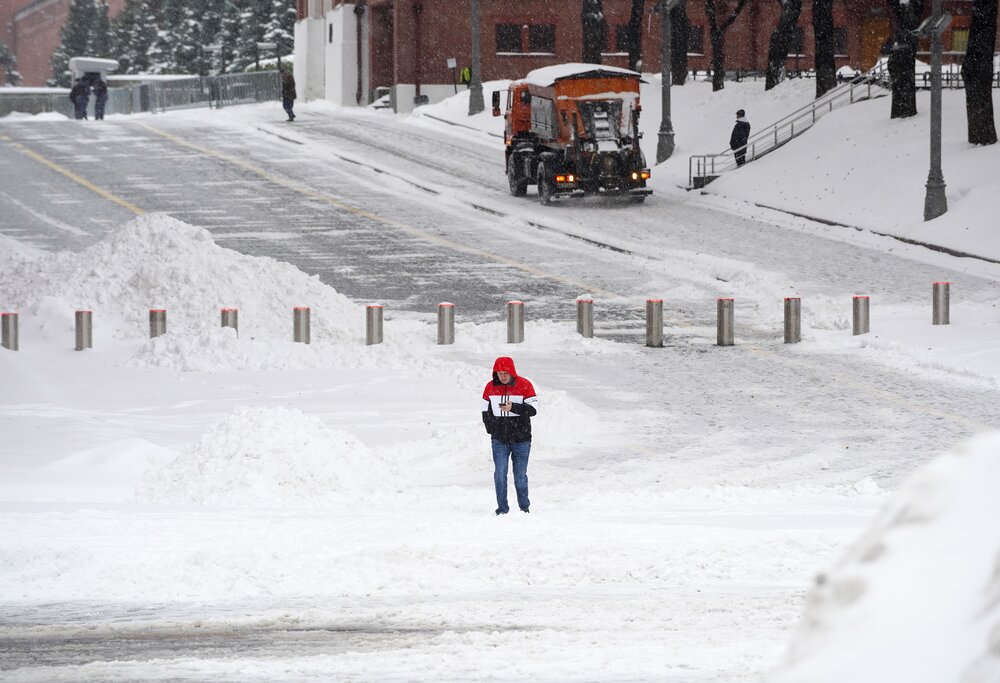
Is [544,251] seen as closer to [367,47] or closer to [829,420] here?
[829,420]

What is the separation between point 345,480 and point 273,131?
41.8 meters

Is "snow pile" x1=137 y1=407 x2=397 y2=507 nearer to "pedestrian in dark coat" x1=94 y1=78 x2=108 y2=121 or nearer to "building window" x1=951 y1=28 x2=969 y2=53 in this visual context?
"pedestrian in dark coat" x1=94 y1=78 x2=108 y2=121

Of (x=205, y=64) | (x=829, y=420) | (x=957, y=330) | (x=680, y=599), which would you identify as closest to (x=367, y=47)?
(x=205, y=64)

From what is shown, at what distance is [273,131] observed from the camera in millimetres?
52781

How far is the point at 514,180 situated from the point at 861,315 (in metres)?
18.3

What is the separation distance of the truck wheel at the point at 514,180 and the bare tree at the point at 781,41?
39.1 ft

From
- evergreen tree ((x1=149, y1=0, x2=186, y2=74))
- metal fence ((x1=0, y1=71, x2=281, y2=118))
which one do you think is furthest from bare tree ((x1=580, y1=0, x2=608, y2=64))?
evergreen tree ((x1=149, y1=0, x2=186, y2=74))

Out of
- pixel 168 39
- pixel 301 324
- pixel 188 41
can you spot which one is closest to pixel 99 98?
pixel 188 41

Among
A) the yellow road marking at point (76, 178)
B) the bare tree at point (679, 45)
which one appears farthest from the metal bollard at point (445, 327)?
the bare tree at point (679, 45)

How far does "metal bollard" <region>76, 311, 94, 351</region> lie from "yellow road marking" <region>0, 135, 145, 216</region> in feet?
49.3

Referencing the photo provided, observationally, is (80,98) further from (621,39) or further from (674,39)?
(674,39)

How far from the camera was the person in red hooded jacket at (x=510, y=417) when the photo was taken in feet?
39.7

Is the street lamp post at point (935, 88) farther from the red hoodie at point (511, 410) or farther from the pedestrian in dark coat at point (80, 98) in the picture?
the pedestrian in dark coat at point (80, 98)

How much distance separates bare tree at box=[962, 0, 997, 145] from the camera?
33.0m
